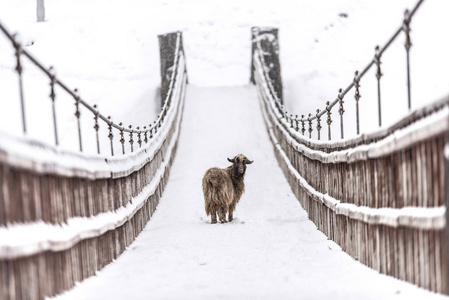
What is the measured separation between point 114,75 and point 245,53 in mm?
10049

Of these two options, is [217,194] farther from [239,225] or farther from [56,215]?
[56,215]

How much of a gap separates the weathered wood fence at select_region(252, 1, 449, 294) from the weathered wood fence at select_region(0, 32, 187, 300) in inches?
104

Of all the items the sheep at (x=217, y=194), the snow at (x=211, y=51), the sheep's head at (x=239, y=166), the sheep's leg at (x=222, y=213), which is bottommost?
the sheep's leg at (x=222, y=213)

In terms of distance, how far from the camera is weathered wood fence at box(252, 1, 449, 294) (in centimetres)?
503

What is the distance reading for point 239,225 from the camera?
12.0 m

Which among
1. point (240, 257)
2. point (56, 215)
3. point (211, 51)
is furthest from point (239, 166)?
point (211, 51)

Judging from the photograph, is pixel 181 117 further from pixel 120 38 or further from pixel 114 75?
pixel 120 38

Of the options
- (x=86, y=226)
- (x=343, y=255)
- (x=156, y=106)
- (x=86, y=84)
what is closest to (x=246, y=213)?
(x=343, y=255)

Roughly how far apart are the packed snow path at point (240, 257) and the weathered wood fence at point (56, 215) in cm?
27

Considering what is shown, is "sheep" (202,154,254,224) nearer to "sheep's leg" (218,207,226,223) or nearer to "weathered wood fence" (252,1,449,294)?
"sheep's leg" (218,207,226,223)

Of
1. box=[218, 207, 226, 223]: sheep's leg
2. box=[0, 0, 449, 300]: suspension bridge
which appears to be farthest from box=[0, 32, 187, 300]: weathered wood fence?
box=[218, 207, 226, 223]: sheep's leg

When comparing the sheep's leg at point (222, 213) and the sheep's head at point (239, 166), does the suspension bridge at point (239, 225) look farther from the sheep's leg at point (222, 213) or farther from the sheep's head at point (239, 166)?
the sheep's head at point (239, 166)

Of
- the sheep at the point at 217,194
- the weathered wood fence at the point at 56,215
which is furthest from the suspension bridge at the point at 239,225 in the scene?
the sheep at the point at 217,194

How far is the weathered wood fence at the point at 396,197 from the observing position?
16.5 feet
